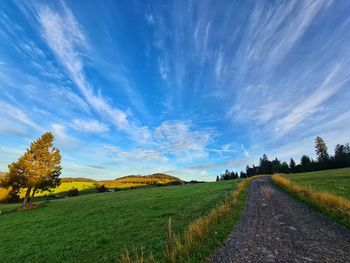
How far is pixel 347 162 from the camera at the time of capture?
311 feet

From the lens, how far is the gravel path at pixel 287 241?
7.55 meters

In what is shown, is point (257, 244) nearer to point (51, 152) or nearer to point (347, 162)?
point (51, 152)

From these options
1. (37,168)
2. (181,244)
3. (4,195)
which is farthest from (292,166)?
(4,195)

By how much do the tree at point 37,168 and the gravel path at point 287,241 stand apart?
42640 mm

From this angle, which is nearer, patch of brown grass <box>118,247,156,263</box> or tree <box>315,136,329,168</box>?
patch of brown grass <box>118,247,156,263</box>

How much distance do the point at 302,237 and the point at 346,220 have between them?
13.1 feet

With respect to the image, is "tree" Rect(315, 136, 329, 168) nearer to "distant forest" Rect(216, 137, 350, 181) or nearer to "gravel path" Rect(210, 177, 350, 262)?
"distant forest" Rect(216, 137, 350, 181)

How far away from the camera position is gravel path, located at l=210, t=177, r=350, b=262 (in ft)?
24.8

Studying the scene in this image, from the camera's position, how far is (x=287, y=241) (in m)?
9.23

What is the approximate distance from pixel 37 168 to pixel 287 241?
4636 centimetres

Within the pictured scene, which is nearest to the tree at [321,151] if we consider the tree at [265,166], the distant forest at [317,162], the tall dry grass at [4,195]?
the distant forest at [317,162]

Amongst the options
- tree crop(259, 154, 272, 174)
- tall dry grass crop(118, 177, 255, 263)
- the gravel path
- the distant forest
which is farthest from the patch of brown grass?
tree crop(259, 154, 272, 174)

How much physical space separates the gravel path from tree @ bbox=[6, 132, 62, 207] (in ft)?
140

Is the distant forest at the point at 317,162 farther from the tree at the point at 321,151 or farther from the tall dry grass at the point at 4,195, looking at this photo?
the tall dry grass at the point at 4,195
